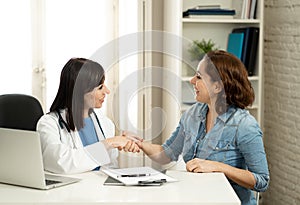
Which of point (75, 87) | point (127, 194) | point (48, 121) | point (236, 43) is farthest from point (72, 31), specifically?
point (127, 194)

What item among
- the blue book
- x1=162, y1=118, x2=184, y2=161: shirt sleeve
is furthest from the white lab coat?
the blue book

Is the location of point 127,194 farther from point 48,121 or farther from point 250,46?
point 250,46

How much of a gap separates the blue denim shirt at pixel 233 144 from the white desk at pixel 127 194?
0.28m

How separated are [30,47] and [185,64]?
3.43ft

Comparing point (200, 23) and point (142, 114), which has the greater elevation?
point (200, 23)

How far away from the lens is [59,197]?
191 centimetres

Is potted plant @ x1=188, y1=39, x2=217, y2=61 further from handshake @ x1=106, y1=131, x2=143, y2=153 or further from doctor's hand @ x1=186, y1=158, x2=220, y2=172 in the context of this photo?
doctor's hand @ x1=186, y1=158, x2=220, y2=172

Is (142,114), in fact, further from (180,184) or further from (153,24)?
(180,184)

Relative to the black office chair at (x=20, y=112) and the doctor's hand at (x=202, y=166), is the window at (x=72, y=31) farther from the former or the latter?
the doctor's hand at (x=202, y=166)

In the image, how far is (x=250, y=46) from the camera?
385 centimetres

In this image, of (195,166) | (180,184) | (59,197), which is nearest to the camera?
(59,197)

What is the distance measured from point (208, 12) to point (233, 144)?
5.02ft

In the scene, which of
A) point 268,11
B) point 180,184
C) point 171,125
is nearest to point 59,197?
point 180,184

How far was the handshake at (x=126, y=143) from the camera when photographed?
233 centimetres
